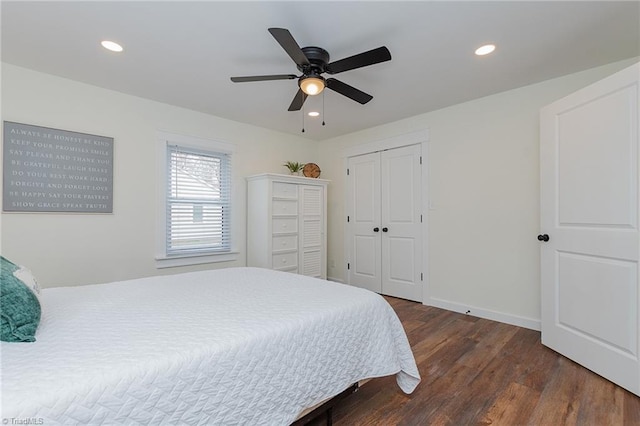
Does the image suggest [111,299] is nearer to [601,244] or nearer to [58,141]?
[58,141]

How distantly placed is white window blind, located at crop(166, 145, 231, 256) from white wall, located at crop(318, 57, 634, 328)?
253cm

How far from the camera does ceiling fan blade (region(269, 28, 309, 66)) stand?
163 centimetres

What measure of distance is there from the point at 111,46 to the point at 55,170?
127 centimetres

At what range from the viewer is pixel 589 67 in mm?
2568

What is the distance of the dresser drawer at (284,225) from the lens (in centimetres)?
383

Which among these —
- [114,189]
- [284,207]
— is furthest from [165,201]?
[284,207]

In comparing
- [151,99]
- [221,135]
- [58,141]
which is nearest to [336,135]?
[221,135]

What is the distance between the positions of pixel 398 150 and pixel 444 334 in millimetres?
2332

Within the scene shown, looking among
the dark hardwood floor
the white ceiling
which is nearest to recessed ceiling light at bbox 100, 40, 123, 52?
the white ceiling

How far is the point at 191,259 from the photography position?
3.53 metres

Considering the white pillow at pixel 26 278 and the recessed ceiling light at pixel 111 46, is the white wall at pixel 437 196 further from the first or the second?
the white pillow at pixel 26 278

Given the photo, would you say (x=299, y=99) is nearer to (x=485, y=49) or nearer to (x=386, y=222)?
(x=485, y=49)

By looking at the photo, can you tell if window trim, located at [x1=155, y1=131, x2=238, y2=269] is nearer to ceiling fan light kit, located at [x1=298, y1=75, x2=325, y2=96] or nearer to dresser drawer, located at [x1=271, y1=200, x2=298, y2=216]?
dresser drawer, located at [x1=271, y1=200, x2=298, y2=216]

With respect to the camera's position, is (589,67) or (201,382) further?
(589,67)
